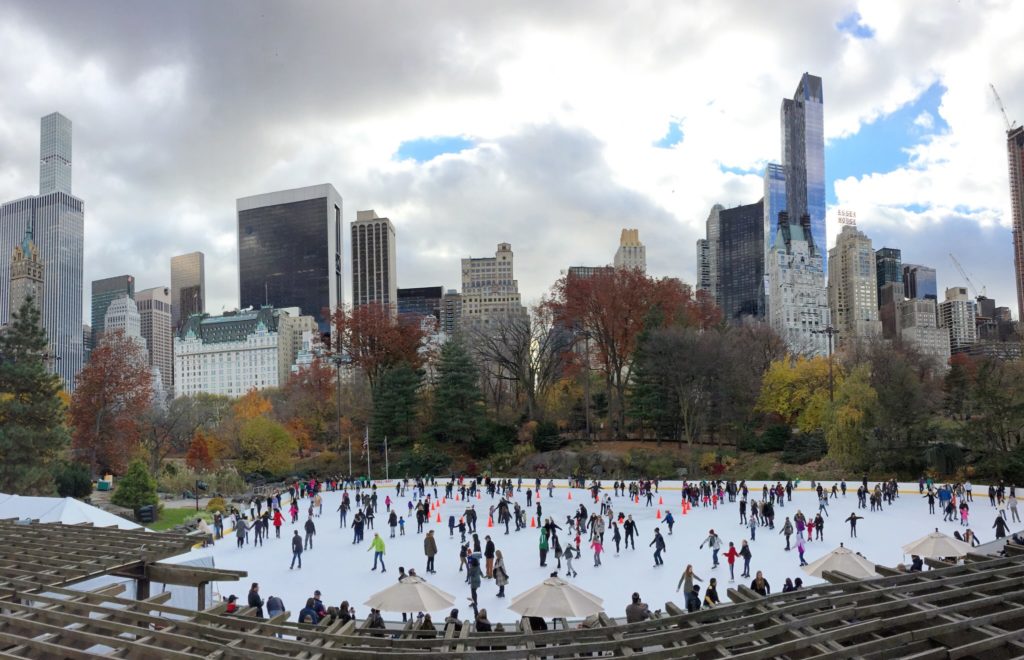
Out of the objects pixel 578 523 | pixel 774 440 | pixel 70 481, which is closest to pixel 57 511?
pixel 578 523

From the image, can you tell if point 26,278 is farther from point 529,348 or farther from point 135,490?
point 135,490

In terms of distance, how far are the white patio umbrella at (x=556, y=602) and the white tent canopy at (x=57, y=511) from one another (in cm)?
1186

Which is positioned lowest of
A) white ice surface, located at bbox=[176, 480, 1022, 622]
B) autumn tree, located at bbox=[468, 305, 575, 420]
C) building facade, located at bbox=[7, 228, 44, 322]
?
white ice surface, located at bbox=[176, 480, 1022, 622]

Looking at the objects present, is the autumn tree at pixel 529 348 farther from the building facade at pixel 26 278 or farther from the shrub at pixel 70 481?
the building facade at pixel 26 278

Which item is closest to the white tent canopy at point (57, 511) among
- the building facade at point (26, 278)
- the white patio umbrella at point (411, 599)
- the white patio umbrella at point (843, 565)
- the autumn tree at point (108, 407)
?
the white patio umbrella at point (411, 599)

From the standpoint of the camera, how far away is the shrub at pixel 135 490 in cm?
3362

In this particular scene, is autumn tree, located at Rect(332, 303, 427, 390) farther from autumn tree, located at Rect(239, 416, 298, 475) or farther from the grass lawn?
the grass lawn

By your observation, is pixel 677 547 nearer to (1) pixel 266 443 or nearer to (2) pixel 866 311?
(1) pixel 266 443

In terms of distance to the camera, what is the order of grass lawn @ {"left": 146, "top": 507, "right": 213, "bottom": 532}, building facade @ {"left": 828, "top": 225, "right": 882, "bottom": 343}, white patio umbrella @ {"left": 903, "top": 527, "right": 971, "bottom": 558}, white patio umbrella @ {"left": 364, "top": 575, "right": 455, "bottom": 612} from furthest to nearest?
building facade @ {"left": 828, "top": 225, "right": 882, "bottom": 343}
grass lawn @ {"left": 146, "top": 507, "right": 213, "bottom": 532}
white patio umbrella @ {"left": 903, "top": 527, "right": 971, "bottom": 558}
white patio umbrella @ {"left": 364, "top": 575, "right": 455, "bottom": 612}

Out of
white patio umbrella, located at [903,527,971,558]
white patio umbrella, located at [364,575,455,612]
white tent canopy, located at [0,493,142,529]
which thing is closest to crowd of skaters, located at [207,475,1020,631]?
white patio umbrella, located at [364,575,455,612]

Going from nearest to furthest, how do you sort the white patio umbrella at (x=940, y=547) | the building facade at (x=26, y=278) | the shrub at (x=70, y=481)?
the white patio umbrella at (x=940, y=547) → the shrub at (x=70, y=481) → the building facade at (x=26, y=278)

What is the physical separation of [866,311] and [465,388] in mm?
161285

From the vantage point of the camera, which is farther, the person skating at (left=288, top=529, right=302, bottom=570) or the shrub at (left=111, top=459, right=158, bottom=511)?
the shrub at (left=111, top=459, right=158, bottom=511)

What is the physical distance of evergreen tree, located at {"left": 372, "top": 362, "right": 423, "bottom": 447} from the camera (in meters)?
53.2
